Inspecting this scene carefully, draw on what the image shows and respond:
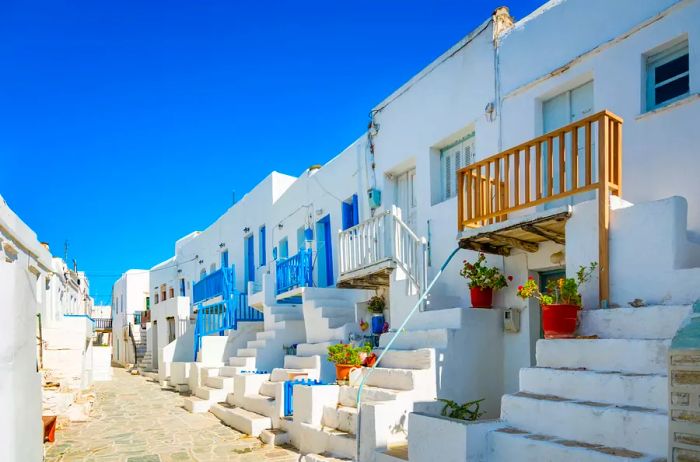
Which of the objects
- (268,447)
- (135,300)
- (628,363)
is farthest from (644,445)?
(135,300)

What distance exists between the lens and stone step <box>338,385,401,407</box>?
23.3 ft

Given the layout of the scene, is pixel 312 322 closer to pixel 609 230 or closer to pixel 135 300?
pixel 609 230

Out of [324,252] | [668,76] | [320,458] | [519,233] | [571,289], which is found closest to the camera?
[571,289]

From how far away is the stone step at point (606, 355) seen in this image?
4840 mm

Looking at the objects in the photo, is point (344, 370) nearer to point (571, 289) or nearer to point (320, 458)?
point (320, 458)

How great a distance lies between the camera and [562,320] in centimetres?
582

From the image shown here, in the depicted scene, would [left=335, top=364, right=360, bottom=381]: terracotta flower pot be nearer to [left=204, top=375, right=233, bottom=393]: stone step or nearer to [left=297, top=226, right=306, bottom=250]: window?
[left=204, top=375, right=233, bottom=393]: stone step

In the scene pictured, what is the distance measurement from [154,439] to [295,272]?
17.3 feet

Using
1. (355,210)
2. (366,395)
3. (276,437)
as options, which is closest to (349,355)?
(366,395)

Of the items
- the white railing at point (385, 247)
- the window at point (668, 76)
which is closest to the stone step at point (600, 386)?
the window at point (668, 76)

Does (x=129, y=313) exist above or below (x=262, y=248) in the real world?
below

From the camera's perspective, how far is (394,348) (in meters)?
8.54

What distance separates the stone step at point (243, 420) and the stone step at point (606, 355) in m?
5.27

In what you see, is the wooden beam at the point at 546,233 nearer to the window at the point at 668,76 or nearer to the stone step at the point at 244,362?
the window at the point at 668,76
